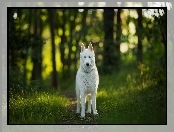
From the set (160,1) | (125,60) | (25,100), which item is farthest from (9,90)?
(125,60)

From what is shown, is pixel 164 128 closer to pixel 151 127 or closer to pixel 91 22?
pixel 151 127

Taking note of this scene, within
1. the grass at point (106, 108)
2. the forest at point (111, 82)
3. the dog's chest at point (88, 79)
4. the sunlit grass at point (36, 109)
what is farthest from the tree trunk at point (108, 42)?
the dog's chest at point (88, 79)

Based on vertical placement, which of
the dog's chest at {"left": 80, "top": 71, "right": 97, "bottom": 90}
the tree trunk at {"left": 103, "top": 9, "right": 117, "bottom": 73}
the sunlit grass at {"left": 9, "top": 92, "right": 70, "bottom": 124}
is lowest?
the sunlit grass at {"left": 9, "top": 92, "right": 70, "bottom": 124}

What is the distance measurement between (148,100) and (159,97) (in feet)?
0.67

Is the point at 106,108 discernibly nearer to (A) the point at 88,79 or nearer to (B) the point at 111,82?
(A) the point at 88,79

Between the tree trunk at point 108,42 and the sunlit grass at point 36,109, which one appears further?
the tree trunk at point 108,42

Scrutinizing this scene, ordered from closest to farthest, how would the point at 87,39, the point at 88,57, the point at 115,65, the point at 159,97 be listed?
the point at 88,57, the point at 159,97, the point at 115,65, the point at 87,39

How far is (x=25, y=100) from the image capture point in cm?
650

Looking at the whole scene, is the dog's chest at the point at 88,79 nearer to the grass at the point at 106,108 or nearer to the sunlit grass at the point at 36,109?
the grass at the point at 106,108

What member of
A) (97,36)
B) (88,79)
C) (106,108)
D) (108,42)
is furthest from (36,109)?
(97,36)

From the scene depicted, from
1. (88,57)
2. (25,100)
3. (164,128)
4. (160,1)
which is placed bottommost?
(164,128)

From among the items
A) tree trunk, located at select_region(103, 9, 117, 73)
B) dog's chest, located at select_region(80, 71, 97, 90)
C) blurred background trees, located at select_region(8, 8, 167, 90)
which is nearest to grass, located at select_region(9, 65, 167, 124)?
dog's chest, located at select_region(80, 71, 97, 90)

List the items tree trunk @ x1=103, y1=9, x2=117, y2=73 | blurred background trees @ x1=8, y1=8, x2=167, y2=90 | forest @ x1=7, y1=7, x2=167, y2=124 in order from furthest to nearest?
tree trunk @ x1=103, y1=9, x2=117, y2=73
blurred background trees @ x1=8, y1=8, x2=167, y2=90
forest @ x1=7, y1=7, x2=167, y2=124

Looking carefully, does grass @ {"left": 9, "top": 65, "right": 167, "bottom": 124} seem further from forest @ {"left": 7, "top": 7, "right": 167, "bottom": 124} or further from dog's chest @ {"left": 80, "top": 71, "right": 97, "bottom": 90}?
dog's chest @ {"left": 80, "top": 71, "right": 97, "bottom": 90}
